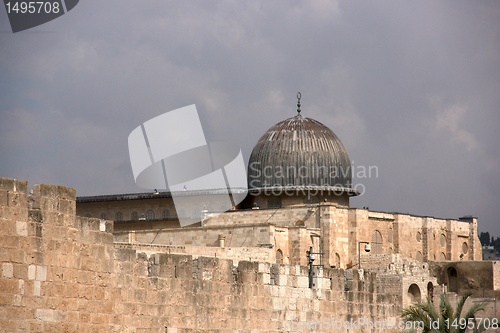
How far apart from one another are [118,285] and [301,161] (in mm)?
41330

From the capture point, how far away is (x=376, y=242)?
69.4m

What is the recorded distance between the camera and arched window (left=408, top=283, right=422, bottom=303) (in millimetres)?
59625

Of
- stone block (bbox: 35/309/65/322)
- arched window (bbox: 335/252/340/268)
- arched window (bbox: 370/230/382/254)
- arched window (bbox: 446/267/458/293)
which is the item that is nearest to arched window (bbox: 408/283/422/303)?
arched window (bbox: 335/252/340/268)

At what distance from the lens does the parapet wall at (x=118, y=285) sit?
2698 centimetres

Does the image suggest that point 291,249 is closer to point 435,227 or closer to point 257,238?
point 257,238

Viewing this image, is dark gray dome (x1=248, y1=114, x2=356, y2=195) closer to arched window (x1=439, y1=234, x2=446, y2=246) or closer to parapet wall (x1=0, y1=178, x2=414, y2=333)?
arched window (x1=439, y1=234, x2=446, y2=246)

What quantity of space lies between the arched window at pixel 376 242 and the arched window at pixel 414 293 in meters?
8.70

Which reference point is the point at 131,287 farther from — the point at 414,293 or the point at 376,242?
the point at 376,242

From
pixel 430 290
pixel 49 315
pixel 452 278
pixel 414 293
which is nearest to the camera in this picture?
pixel 49 315

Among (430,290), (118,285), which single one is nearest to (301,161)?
(430,290)

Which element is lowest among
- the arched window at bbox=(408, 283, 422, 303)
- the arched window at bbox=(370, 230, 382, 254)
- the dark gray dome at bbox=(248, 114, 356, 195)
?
the arched window at bbox=(408, 283, 422, 303)

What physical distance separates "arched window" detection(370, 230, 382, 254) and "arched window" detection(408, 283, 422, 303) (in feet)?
28.5

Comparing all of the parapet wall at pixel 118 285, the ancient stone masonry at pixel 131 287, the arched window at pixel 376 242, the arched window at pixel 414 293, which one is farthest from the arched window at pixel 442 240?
the parapet wall at pixel 118 285

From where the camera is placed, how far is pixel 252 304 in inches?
1379
